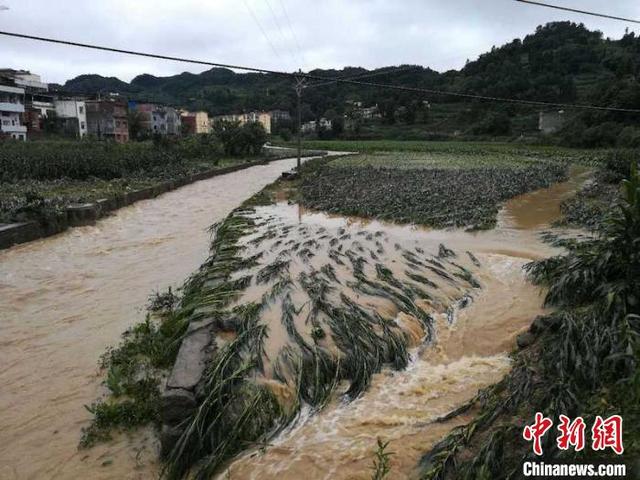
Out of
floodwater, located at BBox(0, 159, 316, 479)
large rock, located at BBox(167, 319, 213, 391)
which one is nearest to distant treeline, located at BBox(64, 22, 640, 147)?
floodwater, located at BBox(0, 159, 316, 479)

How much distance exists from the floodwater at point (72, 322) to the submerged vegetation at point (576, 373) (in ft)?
8.27

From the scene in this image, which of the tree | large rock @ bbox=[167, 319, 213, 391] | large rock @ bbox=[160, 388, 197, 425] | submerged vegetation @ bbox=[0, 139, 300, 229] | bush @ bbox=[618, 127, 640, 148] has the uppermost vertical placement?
the tree

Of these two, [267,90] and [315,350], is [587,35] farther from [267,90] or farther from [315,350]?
[315,350]

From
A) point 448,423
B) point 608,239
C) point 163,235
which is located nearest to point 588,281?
point 608,239

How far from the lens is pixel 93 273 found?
8.52m

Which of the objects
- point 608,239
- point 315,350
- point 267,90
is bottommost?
point 315,350

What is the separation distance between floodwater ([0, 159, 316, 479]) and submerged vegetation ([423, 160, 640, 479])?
8.27 feet

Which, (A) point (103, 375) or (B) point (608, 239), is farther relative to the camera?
(B) point (608, 239)

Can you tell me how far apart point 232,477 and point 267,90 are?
115698mm

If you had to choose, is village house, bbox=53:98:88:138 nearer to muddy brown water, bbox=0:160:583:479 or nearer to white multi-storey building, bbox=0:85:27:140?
white multi-storey building, bbox=0:85:27:140

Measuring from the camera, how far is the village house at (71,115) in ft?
180
